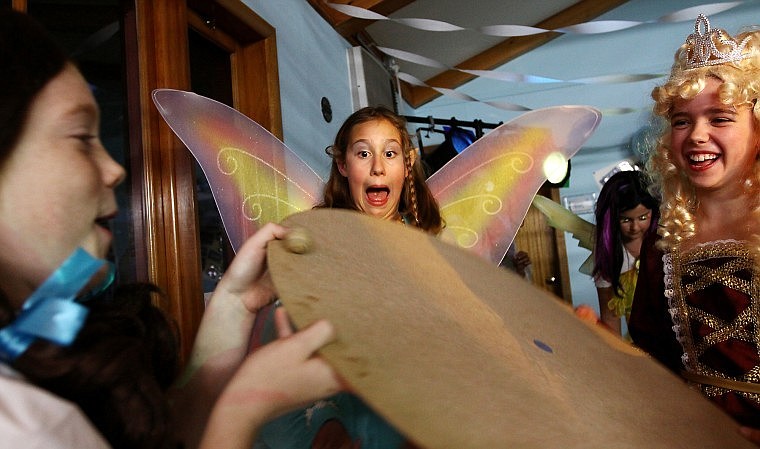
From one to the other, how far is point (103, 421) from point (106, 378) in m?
0.04

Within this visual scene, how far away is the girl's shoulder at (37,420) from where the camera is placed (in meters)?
0.40

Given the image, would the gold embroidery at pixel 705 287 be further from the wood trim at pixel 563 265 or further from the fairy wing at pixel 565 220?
the wood trim at pixel 563 265

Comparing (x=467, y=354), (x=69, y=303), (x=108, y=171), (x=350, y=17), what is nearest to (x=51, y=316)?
(x=69, y=303)

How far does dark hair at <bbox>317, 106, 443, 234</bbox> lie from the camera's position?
165 centimetres

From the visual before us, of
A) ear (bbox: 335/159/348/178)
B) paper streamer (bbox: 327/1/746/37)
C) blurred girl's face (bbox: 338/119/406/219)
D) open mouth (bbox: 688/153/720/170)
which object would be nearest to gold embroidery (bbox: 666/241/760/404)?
open mouth (bbox: 688/153/720/170)

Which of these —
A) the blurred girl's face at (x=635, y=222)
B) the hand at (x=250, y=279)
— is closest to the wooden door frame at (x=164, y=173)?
the hand at (x=250, y=279)

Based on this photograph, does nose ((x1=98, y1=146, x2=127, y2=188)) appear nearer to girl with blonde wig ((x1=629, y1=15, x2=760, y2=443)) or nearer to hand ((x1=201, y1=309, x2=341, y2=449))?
hand ((x1=201, y1=309, x2=341, y2=449))

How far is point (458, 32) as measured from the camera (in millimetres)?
4062

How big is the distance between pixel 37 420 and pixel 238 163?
119cm

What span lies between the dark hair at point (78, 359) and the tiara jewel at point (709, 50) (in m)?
1.30

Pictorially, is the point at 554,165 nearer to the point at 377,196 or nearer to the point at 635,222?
the point at 377,196

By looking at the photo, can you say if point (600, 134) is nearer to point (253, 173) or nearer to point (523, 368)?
point (253, 173)

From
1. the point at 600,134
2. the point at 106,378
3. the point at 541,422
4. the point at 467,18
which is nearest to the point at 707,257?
the point at 541,422

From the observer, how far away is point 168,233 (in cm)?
167
